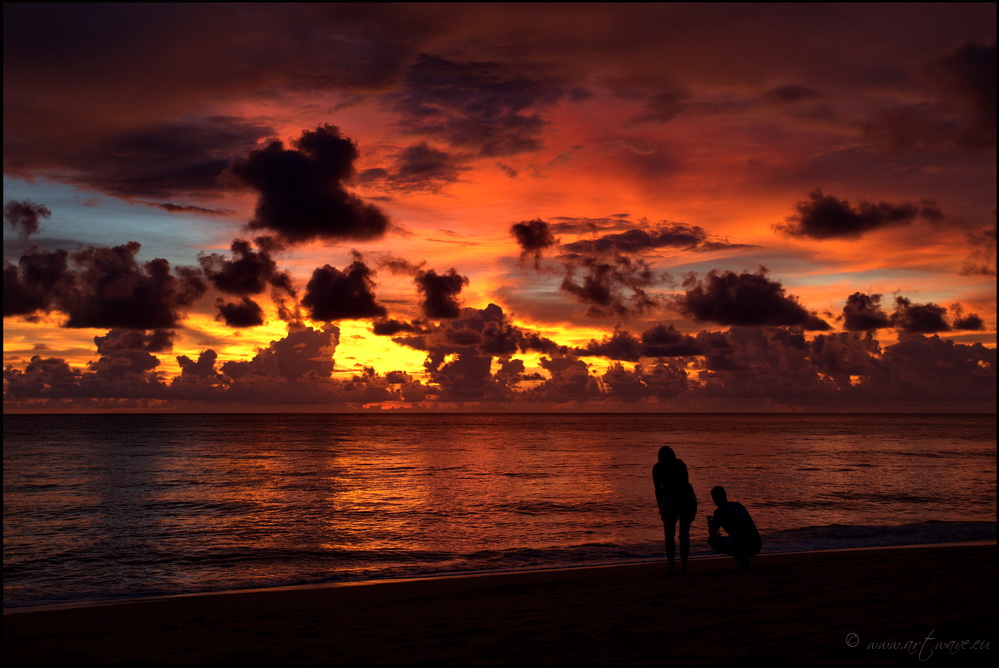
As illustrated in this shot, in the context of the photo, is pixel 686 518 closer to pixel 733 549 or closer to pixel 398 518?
pixel 733 549

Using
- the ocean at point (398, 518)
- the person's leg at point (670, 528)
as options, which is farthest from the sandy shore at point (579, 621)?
the ocean at point (398, 518)

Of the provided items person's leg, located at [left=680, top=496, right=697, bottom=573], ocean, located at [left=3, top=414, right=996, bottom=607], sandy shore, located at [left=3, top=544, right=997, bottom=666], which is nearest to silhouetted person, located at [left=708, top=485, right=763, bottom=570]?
sandy shore, located at [left=3, top=544, right=997, bottom=666]

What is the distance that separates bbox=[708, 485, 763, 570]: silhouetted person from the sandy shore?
0.39 meters

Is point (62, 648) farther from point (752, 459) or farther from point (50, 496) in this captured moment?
point (752, 459)

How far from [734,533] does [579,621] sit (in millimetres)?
5427

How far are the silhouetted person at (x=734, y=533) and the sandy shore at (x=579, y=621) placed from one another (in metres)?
0.39

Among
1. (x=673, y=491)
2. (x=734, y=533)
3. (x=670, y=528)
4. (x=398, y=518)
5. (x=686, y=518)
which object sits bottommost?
(x=398, y=518)

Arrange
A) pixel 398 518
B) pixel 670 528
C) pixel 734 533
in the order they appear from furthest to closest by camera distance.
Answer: pixel 398 518
pixel 734 533
pixel 670 528

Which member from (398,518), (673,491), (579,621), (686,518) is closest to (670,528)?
(686,518)

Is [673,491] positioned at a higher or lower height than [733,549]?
higher

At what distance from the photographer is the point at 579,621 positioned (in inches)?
389

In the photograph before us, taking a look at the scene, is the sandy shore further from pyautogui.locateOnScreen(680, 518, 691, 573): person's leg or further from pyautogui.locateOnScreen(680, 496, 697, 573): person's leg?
pyautogui.locateOnScreen(680, 496, 697, 573): person's leg

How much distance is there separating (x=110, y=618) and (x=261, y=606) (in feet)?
9.24

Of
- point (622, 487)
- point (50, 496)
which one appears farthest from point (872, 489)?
point (50, 496)
